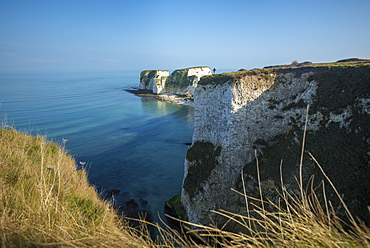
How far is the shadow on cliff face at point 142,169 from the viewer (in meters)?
22.2

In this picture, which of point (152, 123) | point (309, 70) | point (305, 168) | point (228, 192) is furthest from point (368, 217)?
point (152, 123)

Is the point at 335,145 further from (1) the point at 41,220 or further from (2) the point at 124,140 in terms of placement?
(2) the point at 124,140

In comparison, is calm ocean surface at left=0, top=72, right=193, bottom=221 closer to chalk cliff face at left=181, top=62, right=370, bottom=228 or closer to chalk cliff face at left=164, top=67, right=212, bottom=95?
chalk cliff face at left=181, top=62, right=370, bottom=228

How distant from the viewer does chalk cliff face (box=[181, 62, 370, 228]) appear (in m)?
13.7

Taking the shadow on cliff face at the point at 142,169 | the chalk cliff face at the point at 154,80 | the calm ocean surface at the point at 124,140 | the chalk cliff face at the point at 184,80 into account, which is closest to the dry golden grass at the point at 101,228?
the calm ocean surface at the point at 124,140

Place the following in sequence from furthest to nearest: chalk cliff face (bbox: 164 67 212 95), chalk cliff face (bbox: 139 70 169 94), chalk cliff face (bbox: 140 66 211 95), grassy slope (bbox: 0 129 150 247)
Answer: chalk cliff face (bbox: 139 70 169 94)
chalk cliff face (bbox: 140 66 211 95)
chalk cliff face (bbox: 164 67 212 95)
grassy slope (bbox: 0 129 150 247)

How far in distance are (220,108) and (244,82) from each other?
9.88 ft

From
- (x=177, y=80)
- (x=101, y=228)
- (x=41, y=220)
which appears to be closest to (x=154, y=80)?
(x=177, y=80)

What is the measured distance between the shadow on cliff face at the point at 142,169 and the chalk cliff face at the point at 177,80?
165 ft

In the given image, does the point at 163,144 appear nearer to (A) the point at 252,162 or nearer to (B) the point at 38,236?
(A) the point at 252,162

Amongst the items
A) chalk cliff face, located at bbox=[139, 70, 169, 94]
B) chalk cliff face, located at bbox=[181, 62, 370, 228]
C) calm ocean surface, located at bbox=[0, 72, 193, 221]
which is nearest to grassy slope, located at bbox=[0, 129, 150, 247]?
calm ocean surface, located at bbox=[0, 72, 193, 221]

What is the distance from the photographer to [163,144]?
125ft

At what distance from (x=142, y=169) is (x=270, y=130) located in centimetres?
1851

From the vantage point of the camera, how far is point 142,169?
1136 inches
